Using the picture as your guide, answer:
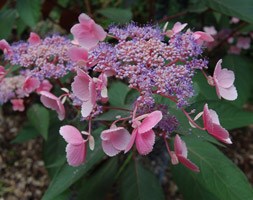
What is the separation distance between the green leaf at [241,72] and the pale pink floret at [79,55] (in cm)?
97

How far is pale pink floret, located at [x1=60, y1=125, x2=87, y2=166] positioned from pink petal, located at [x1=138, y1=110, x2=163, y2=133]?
0.41 ft

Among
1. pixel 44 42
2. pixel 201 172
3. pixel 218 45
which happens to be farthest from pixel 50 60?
pixel 218 45

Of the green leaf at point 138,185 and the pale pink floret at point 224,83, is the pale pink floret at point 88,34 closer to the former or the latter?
the pale pink floret at point 224,83

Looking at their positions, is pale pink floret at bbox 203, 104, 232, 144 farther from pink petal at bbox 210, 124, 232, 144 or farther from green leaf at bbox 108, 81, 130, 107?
green leaf at bbox 108, 81, 130, 107

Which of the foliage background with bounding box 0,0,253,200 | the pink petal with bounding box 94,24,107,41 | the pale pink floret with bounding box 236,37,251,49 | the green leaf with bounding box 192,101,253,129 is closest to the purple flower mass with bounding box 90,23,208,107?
the pink petal with bounding box 94,24,107,41

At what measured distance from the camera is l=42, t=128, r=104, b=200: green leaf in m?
1.09

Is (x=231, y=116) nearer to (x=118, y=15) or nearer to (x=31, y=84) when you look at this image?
(x=31, y=84)

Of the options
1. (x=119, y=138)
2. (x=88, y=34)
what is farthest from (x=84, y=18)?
(x=119, y=138)

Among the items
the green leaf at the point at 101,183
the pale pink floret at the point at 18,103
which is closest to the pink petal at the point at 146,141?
the green leaf at the point at 101,183

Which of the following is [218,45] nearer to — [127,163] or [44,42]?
[127,163]

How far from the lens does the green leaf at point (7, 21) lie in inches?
66.2

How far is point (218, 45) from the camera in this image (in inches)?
71.5

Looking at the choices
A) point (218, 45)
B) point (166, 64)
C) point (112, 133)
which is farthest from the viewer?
point (218, 45)

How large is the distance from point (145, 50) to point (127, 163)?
0.62m
